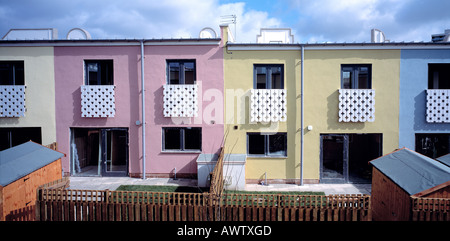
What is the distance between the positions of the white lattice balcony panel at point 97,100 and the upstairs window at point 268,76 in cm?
672

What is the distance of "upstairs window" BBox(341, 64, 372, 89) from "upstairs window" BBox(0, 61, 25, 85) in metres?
15.3

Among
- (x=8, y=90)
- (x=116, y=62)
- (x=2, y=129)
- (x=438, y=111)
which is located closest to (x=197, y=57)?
(x=116, y=62)

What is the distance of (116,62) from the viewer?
1071 cm

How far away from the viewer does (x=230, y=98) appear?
10.6 metres

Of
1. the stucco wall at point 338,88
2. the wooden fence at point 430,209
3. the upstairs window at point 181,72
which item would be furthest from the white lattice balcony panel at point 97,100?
the wooden fence at point 430,209

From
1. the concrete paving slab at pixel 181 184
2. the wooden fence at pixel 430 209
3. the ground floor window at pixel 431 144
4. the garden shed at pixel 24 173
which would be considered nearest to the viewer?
the wooden fence at pixel 430 209

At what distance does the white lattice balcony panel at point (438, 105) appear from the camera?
10.0m

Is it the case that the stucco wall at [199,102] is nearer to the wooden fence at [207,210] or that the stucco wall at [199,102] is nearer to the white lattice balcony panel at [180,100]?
the white lattice balcony panel at [180,100]

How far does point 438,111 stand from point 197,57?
11063mm

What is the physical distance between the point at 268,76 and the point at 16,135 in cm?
1270

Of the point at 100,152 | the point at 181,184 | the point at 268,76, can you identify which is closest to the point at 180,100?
the point at 181,184

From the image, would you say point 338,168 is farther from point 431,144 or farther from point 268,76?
point 268,76

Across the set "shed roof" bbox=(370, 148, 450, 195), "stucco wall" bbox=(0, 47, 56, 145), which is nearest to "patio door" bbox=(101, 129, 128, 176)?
"stucco wall" bbox=(0, 47, 56, 145)
